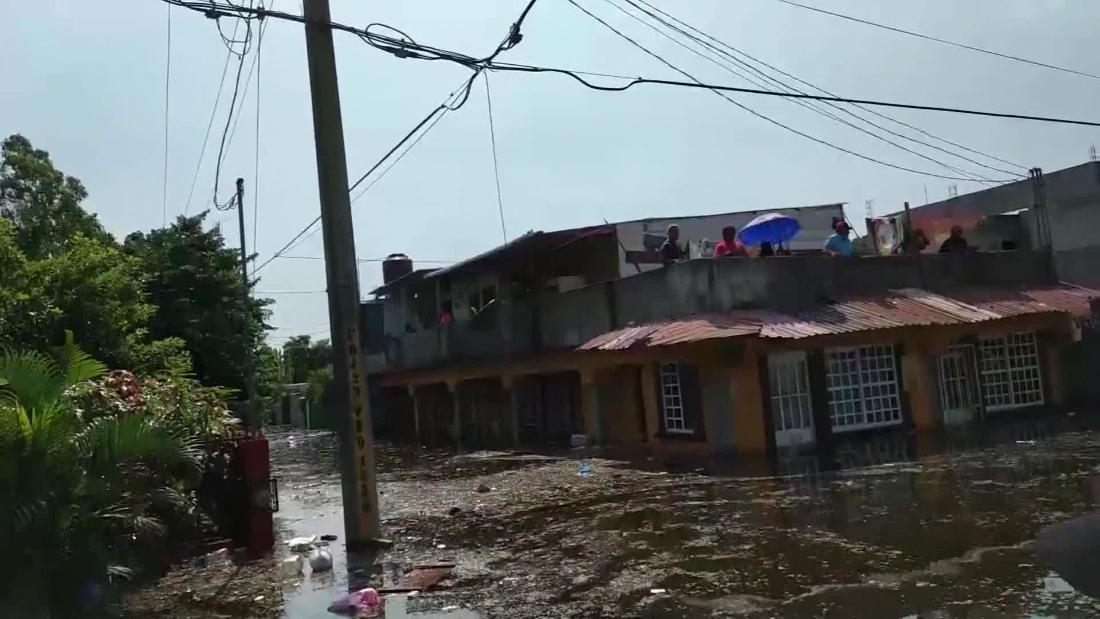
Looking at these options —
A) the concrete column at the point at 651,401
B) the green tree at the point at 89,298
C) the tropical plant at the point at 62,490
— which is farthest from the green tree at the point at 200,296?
the tropical plant at the point at 62,490

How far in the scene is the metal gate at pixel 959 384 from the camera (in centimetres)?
1944

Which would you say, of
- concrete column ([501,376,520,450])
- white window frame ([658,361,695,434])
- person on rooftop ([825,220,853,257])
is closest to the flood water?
white window frame ([658,361,695,434])

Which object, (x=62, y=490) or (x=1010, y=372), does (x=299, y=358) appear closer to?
(x=1010, y=372)

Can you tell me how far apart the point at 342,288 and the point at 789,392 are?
969 cm

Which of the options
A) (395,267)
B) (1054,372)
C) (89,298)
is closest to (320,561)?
(89,298)

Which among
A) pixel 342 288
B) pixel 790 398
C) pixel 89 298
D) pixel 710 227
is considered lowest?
pixel 790 398

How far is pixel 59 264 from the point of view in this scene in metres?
14.0

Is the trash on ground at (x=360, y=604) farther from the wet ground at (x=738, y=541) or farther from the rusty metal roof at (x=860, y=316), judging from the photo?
the rusty metal roof at (x=860, y=316)

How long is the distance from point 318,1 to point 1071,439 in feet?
45.8

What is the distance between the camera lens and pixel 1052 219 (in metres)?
24.8

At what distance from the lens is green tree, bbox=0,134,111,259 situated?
996 inches

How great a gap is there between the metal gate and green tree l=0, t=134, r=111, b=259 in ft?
70.3

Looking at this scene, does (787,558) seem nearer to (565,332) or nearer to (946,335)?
(946,335)

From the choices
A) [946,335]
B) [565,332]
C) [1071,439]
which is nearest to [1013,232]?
[946,335]
